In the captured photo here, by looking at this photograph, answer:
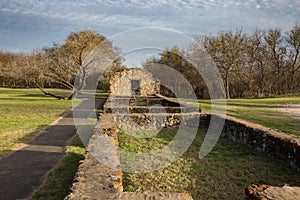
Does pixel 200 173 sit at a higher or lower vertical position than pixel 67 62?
lower

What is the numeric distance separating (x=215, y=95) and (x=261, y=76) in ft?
21.4

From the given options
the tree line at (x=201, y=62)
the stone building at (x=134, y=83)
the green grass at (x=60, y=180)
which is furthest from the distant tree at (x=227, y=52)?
the green grass at (x=60, y=180)

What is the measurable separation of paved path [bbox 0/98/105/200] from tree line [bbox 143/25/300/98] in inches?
937

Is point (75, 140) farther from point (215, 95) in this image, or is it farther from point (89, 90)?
point (89, 90)

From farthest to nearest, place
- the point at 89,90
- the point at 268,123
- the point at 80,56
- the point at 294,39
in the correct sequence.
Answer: the point at 89,90 → the point at 294,39 → the point at 80,56 → the point at 268,123

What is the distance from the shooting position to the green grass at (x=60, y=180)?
401cm

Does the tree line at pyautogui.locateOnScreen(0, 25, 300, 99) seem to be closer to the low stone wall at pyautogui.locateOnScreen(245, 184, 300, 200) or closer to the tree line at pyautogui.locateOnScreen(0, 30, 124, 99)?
the tree line at pyautogui.locateOnScreen(0, 30, 124, 99)

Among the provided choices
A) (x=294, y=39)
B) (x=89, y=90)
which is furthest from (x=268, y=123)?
(x=89, y=90)

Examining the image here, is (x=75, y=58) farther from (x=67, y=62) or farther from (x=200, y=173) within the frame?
(x=200, y=173)

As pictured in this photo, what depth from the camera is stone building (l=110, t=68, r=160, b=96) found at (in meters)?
29.1

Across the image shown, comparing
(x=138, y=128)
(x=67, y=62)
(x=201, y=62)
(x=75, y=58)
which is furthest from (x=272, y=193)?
(x=201, y=62)

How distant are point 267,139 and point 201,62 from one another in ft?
79.8

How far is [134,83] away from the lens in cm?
3039

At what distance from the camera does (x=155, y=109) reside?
12422 millimetres
